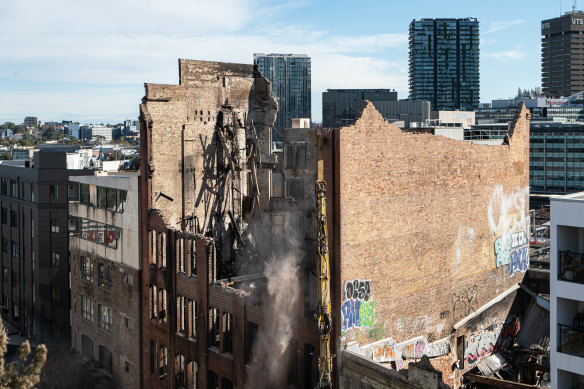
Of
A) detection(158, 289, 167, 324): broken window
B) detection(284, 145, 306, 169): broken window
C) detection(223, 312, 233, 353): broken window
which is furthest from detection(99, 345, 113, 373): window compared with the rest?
detection(284, 145, 306, 169): broken window

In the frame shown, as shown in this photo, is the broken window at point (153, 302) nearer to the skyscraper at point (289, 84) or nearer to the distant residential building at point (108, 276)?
the distant residential building at point (108, 276)

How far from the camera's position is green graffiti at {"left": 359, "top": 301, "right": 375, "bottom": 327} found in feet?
97.6

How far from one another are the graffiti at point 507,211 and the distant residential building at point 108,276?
20.6m

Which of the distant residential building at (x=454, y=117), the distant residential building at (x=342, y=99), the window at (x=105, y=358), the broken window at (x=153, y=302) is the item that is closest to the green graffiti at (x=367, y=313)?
the broken window at (x=153, y=302)

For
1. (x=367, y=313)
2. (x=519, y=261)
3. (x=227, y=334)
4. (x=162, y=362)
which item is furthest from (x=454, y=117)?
(x=367, y=313)

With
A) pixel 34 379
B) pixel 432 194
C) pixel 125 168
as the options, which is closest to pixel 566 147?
pixel 125 168

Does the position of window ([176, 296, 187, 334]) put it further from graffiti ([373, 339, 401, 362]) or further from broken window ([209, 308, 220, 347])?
graffiti ([373, 339, 401, 362])

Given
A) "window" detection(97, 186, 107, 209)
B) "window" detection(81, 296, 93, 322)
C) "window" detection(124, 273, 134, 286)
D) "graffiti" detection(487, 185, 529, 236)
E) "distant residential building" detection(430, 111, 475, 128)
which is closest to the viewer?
"graffiti" detection(487, 185, 529, 236)

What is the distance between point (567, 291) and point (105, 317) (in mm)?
29582

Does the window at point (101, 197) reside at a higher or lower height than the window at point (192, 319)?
higher

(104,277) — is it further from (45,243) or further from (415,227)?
(415,227)

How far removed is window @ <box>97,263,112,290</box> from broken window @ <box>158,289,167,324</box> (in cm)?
588

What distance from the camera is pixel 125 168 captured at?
60.4 m

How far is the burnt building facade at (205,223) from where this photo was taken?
109 ft
